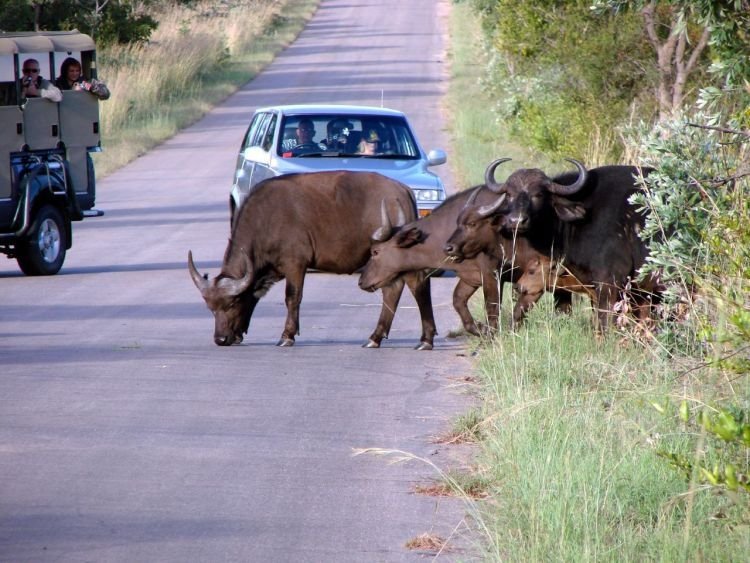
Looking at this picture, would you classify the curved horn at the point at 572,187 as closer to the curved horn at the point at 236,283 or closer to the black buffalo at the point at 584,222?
the black buffalo at the point at 584,222

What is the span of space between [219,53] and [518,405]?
42.9 metres

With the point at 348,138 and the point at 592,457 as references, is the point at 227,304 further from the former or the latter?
the point at 592,457

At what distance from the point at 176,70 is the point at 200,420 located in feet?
112

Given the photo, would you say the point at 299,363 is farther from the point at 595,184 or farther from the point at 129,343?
the point at 595,184

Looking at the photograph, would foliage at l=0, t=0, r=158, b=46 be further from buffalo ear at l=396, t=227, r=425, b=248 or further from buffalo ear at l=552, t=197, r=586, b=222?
buffalo ear at l=552, t=197, r=586, b=222

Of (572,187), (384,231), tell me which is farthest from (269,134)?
(572,187)

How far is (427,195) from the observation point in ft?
52.3

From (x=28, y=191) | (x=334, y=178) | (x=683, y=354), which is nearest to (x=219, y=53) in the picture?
(x=28, y=191)

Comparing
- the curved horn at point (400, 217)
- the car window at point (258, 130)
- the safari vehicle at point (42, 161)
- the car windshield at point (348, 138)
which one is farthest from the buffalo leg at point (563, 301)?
the safari vehicle at point (42, 161)

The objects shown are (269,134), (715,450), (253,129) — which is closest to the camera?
(715,450)

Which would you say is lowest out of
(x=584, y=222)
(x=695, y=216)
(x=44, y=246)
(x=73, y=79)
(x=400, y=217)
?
(x=44, y=246)

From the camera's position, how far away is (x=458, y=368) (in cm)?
1090

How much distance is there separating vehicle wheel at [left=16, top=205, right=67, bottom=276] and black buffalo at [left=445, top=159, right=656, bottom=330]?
7.04 m

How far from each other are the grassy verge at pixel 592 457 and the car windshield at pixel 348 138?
6433 mm
